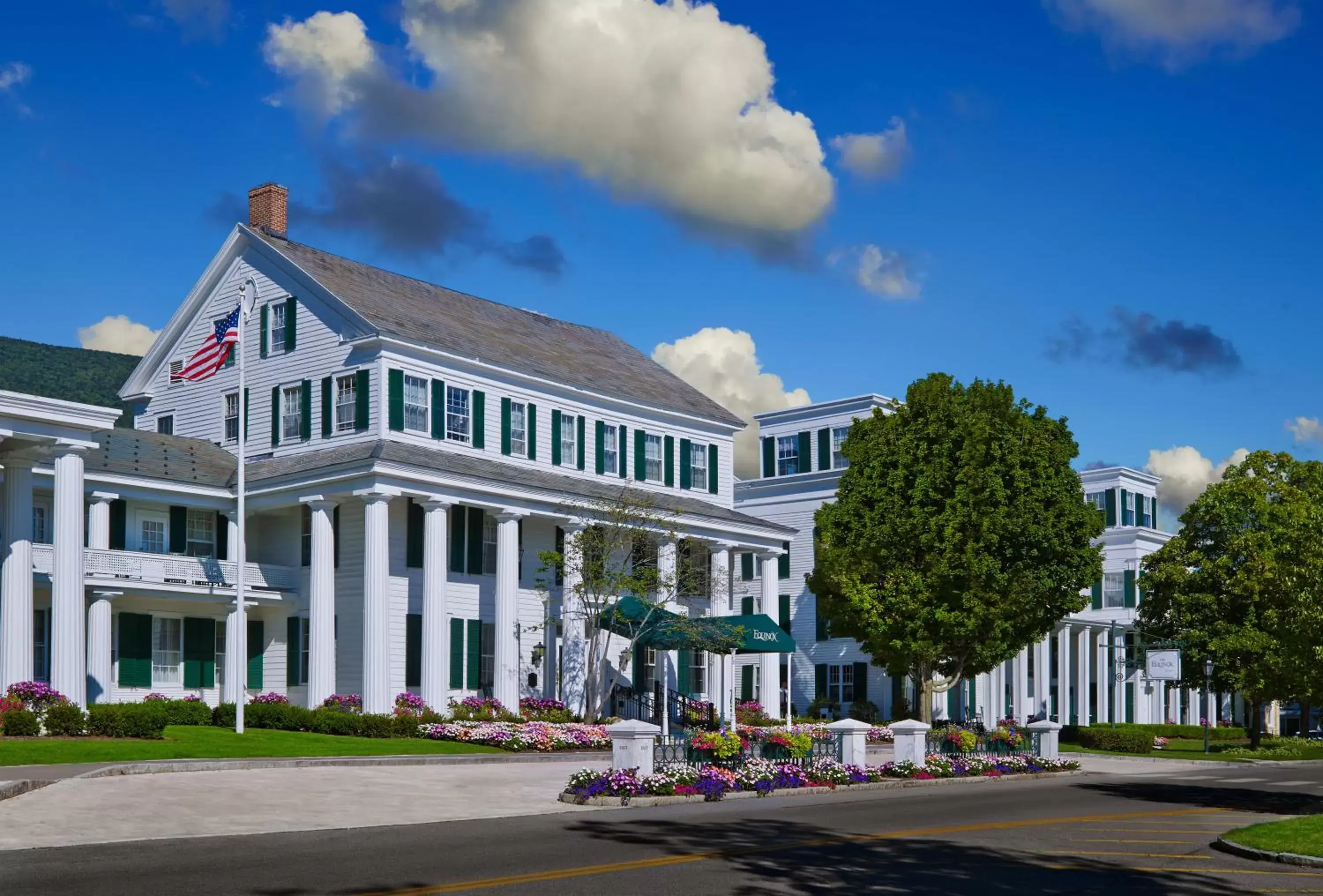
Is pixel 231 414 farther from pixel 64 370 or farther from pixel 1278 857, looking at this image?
pixel 64 370

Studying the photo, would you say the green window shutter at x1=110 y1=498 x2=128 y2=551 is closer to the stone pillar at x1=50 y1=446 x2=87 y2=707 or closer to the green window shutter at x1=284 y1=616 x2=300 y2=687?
the green window shutter at x1=284 y1=616 x2=300 y2=687

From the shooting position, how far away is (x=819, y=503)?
65.6m

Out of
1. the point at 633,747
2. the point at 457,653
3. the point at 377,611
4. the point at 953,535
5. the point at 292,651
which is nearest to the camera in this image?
the point at 633,747

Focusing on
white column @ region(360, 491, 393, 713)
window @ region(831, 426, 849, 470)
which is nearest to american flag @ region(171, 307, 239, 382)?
white column @ region(360, 491, 393, 713)

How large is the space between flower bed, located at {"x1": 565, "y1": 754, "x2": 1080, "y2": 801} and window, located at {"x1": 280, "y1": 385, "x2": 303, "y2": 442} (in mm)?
20042

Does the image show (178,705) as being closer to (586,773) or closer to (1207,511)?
(586,773)

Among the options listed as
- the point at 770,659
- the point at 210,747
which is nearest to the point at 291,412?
the point at 210,747

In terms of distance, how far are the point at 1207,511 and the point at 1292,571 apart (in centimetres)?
3429

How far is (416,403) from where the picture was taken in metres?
44.2

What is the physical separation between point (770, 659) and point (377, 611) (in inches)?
632

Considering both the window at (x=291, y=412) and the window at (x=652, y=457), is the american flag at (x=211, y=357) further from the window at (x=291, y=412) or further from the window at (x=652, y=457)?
the window at (x=652, y=457)

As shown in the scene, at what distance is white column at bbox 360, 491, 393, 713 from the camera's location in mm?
39625

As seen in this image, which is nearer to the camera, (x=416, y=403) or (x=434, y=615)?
(x=434, y=615)

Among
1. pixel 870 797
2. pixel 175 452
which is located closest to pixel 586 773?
pixel 870 797
